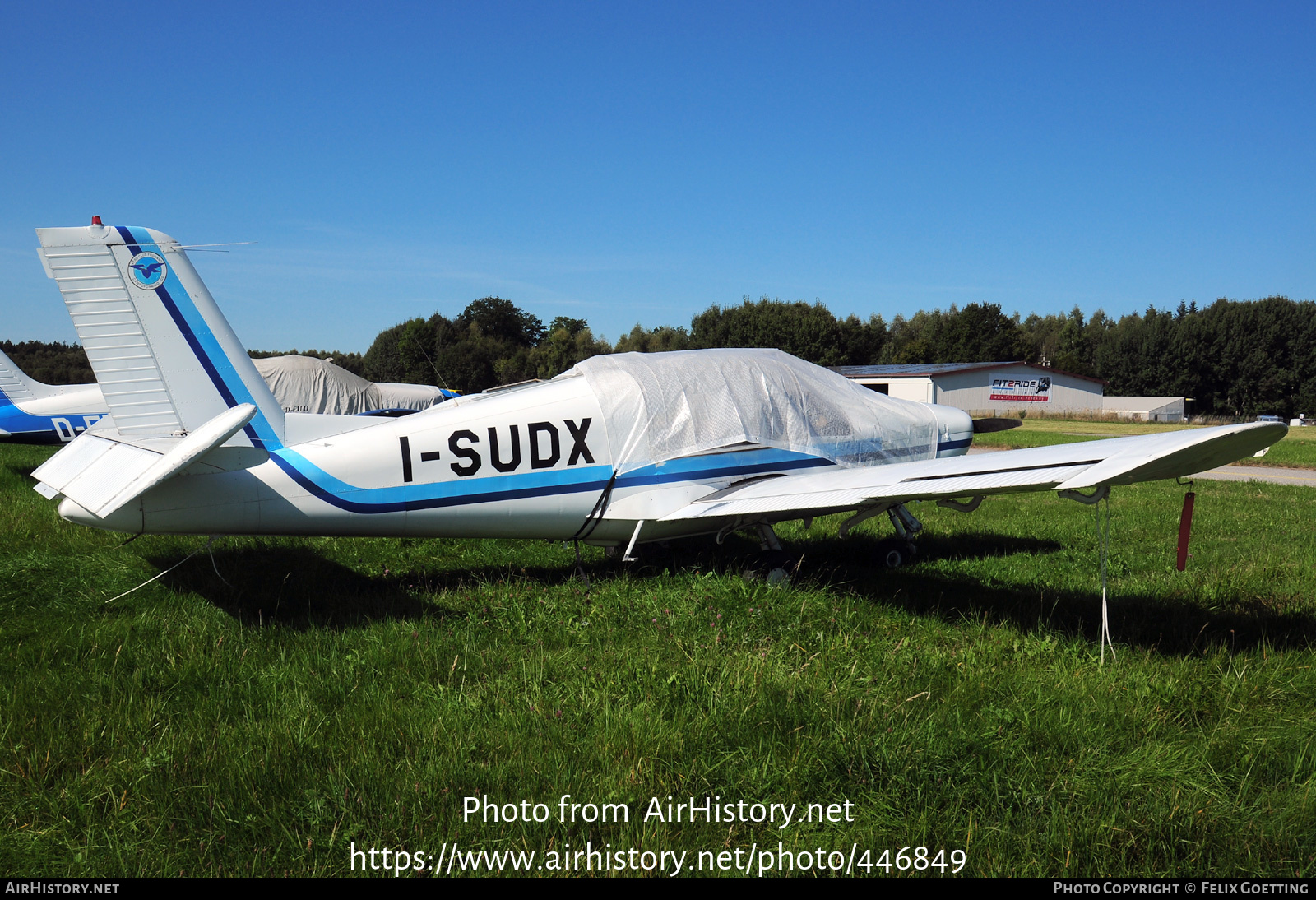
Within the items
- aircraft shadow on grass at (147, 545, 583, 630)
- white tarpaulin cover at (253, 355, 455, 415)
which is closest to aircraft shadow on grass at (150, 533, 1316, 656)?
aircraft shadow on grass at (147, 545, 583, 630)

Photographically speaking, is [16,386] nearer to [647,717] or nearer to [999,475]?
[647,717]

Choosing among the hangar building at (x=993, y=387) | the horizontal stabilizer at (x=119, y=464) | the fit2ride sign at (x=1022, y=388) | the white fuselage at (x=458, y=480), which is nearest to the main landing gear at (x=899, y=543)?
the white fuselage at (x=458, y=480)

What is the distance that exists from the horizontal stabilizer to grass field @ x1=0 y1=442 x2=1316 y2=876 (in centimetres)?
90

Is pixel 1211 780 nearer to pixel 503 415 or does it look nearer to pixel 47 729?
pixel 503 415

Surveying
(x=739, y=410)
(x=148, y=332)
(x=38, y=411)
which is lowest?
(x=739, y=410)

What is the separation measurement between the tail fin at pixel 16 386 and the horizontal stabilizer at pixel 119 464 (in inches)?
528

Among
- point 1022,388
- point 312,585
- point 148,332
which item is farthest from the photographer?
point 1022,388

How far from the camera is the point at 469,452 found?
5.75 metres

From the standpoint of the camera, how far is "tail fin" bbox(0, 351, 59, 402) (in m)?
15.5

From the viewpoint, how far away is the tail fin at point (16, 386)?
15.5 metres

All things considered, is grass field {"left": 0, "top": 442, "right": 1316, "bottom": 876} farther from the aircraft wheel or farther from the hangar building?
the hangar building

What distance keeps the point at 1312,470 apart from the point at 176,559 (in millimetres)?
23375

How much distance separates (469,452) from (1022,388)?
60037 millimetres

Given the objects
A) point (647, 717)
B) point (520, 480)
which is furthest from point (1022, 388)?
point (647, 717)
